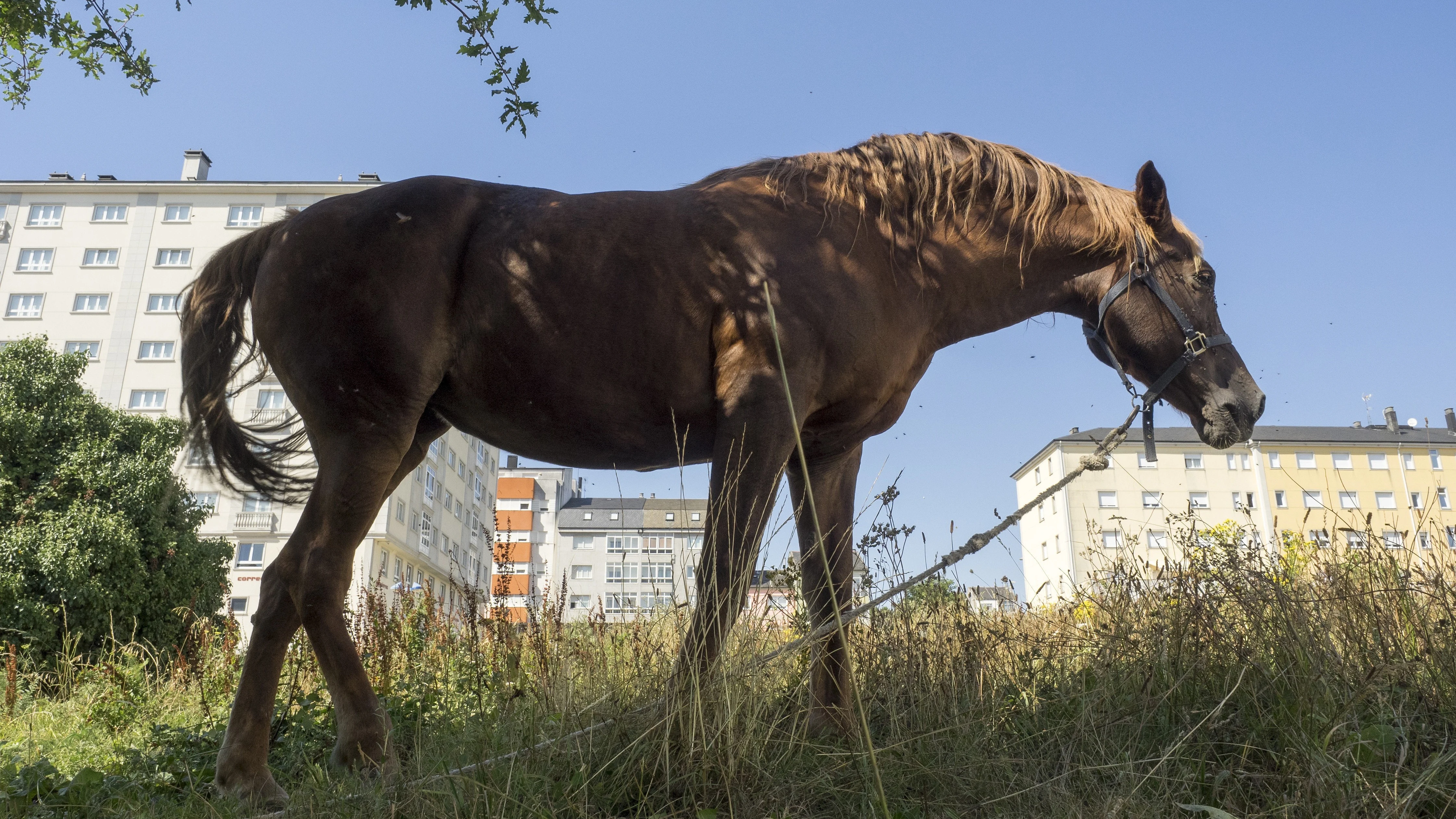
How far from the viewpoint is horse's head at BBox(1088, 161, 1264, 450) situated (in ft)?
11.6

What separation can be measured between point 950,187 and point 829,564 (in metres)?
1.51

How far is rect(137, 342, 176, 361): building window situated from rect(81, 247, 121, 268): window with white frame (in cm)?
690

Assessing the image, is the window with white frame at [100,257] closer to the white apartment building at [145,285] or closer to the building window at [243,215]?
the white apartment building at [145,285]

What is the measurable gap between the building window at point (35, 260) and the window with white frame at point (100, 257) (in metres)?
2.18

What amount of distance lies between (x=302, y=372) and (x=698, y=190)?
1.56 m

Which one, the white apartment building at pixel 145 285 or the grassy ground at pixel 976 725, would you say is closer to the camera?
the grassy ground at pixel 976 725

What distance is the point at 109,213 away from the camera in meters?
60.2

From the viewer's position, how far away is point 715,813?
237 centimetres

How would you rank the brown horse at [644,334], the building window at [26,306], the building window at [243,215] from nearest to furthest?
1. the brown horse at [644,334]
2. the building window at [26,306]
3. the building window at [243,215]

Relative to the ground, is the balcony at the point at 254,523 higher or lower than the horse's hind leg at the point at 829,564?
higher

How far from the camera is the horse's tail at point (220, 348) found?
141 inches

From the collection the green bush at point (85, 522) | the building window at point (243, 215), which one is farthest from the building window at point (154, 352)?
the green bush at point (85, 522)

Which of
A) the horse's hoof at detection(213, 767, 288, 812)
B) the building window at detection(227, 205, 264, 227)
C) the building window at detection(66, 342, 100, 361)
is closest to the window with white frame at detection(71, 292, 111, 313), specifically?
the building window at detection(66, 342, 100, 361)

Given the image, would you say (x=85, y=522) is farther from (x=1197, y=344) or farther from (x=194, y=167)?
(x=194, y=167)
